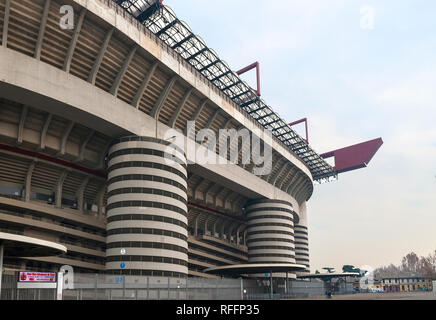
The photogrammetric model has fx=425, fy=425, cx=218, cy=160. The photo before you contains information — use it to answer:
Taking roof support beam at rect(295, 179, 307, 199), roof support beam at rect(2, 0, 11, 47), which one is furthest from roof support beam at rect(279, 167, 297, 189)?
roof support beam at rect(2, 0, 11, 47)

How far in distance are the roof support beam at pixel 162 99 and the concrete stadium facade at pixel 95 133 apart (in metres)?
0.15

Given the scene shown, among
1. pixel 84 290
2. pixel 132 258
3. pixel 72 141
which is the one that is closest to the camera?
pixel 84 290

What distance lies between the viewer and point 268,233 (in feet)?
302

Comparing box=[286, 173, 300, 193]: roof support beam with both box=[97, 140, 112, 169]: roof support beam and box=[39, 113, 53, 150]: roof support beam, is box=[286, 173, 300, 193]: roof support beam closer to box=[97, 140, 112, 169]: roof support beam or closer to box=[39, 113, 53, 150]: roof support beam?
box=[97, 140, 112, 169]: roof support beam

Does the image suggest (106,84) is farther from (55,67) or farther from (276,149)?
(276,149)

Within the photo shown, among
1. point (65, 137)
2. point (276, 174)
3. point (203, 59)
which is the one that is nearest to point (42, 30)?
point (65, 137)

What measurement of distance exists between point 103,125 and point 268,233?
164 feet

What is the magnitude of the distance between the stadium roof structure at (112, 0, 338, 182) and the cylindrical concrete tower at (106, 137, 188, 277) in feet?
51.6

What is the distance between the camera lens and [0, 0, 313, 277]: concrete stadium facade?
47.2 m

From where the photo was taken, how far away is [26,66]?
1807 inches
